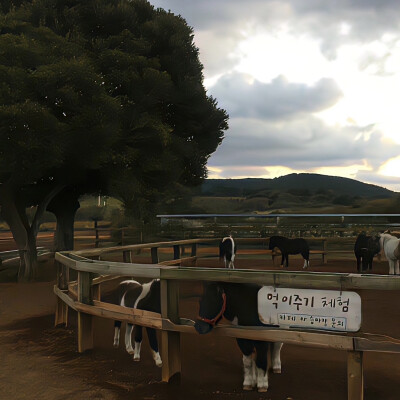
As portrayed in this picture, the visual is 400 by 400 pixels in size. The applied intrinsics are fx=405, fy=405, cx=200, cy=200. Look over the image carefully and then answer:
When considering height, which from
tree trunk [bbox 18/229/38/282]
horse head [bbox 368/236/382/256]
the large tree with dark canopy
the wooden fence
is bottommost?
tree trunk [bbox 18/229/38/282]

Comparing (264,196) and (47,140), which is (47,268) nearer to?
(47,140)

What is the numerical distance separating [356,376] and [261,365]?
106 centimetres

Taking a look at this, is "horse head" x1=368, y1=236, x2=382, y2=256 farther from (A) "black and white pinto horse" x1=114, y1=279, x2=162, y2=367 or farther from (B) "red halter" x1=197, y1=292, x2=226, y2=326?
(B) "red halter" x1=197, y1=292, x2=226, y2=326

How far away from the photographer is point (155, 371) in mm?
5270

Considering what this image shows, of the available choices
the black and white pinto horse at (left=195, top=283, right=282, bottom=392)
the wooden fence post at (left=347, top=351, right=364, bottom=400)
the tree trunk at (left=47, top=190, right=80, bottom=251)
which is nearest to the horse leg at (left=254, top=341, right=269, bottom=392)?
the black and white pinto horse at (left=195, top=283, right=282, bottom=392)

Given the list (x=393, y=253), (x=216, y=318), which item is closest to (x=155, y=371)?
(x=216, y=318)

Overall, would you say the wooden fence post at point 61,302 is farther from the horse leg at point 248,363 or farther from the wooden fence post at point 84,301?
the horse leg at point 248,363

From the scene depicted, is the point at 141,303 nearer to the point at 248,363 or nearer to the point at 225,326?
the point at 225,326

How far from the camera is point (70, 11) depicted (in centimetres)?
1606

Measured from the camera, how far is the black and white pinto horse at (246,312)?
4316 millimetres

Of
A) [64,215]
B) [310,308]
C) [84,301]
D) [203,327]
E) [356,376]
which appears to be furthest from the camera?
[64,215]

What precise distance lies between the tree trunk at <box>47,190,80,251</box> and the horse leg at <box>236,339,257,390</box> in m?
15.3

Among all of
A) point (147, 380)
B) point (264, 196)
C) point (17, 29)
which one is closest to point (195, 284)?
point (147, 380)

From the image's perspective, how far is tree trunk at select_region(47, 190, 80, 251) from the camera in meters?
18.6
